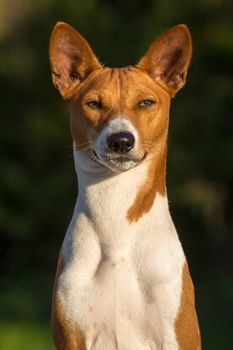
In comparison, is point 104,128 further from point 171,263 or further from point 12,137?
point 12,137

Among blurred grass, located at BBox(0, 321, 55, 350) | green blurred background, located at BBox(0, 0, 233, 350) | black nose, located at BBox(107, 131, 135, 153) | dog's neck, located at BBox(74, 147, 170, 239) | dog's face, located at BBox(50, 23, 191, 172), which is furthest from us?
green blurred background, located at BBox(0, 0, 233, 350)

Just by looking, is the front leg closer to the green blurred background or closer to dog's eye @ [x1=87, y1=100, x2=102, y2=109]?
dog's eye @ [x1=87, y1=100, x2=102, y2=109]

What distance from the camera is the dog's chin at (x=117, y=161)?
6.34m

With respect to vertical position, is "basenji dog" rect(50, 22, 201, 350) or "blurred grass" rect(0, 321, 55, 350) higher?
"basenji dog" rect(50, 22, 201, 350)

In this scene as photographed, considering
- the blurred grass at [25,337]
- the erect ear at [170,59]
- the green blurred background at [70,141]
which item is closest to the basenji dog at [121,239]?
the erect ear at [170,59]

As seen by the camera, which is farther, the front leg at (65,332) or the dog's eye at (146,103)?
the dog's eye at (146,103)

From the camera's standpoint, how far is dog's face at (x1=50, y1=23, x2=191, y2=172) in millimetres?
6355

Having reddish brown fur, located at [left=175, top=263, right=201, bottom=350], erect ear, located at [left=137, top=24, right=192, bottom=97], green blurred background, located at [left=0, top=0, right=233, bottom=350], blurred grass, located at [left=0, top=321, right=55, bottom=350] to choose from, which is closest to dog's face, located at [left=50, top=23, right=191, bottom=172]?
erect ear, located at [left=137, top=24, right=192, bottom=97]

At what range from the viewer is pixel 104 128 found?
6.39 m

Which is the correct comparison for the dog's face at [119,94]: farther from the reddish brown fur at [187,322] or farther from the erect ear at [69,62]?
the reddish brown fur at [187,322]

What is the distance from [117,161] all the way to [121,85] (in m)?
0.58

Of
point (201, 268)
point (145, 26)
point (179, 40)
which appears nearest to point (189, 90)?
point (145, 26)

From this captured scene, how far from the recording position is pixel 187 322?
6.43 meters

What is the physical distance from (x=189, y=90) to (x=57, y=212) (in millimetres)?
4094
